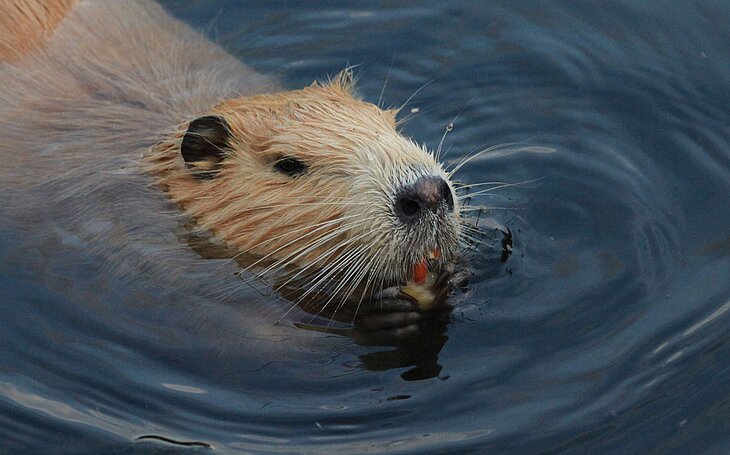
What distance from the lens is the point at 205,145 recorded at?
19.0 ft

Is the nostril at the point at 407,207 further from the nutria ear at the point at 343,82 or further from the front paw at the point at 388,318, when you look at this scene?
the nutria ear at the point at 343,82

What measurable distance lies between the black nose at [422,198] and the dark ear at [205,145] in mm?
1090

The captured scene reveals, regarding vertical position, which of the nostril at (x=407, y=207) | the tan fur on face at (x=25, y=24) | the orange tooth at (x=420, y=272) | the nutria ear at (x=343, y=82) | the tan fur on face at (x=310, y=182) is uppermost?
the tan fur on face at (x=25, y=24)

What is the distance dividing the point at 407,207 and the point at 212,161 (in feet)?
3.85

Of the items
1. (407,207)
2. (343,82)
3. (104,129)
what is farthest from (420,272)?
(104,129)

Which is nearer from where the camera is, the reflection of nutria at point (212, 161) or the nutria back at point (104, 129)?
the reflection of nutria at point (212, 161)

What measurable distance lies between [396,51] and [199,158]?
2.44 m

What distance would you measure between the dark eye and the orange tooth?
71cm

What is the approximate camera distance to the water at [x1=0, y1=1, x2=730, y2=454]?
504cm

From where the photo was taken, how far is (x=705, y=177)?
660 centimetres

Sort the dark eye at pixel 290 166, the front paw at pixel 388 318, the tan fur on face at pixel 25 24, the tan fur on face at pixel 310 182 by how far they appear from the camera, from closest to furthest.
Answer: the tan fur on face at pixel 310 182
the front paw at pixel 388 318
the dark eye at pixel 290 166
the tan fur on face at pixel 25 24

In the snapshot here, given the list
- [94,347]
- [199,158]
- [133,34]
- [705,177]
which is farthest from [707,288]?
[133,34]

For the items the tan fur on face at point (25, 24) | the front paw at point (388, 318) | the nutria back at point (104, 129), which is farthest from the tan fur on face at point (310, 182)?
the tan fur on face at point (25, 24)

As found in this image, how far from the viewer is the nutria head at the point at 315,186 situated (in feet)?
16.8
